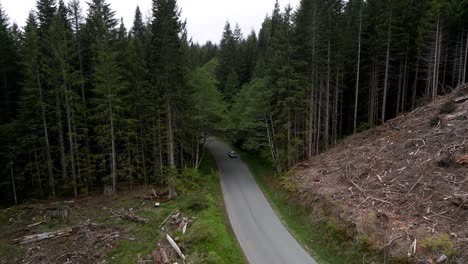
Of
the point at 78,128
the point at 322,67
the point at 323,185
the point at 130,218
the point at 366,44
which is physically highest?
the point at 366,44

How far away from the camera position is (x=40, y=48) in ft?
80.8

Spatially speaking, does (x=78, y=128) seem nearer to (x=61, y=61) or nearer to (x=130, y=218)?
(x=61, y=61)

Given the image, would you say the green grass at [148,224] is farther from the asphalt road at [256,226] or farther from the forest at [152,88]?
the forest at [152,88]

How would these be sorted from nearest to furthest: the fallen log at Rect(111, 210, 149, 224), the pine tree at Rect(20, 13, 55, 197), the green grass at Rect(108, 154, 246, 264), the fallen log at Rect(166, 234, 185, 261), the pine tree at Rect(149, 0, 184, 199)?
the fallen log at Rect(166, 234, 185, 261)
the green grass at Rect(108, 154, 246, 264)
the fallen log at Rect(111, 210, 149, 224)
the pine tree at Rect(149, 0, 184, 199)
the pine tree at Rect(20, 13, 55, 197)

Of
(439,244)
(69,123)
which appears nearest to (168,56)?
(69,123)

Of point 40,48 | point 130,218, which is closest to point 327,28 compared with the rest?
point 130,218

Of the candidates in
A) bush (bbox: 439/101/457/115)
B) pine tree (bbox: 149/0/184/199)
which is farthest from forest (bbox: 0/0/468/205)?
bush (bbox: 439/101/457/115)

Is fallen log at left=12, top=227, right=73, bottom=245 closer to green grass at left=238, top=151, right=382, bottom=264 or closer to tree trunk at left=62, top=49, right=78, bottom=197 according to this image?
tree trunk at left=62, top=49, right=78, bottom=197

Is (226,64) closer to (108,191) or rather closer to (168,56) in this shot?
(168,56)

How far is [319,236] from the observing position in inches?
611

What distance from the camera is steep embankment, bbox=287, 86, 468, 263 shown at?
1173 centimetres

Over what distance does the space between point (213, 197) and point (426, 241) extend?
14.3 metres

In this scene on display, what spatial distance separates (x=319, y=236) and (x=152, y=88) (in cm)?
1780

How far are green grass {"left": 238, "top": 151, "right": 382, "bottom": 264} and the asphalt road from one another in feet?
1.71
